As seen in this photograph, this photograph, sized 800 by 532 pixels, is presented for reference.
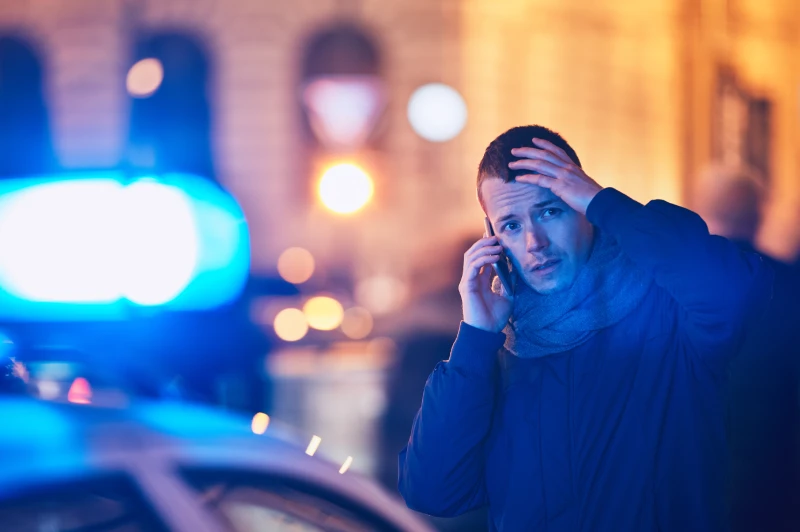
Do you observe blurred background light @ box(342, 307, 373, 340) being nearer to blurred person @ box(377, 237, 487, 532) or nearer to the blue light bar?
the blue light bar

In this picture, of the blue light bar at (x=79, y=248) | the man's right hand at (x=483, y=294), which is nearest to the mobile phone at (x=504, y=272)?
the man's right hand at (x=483, y=294)

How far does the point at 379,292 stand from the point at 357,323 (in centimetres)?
192

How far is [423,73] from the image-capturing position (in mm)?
15398

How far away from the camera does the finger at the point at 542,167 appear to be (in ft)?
5.91

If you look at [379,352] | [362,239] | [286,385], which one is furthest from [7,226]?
[362,239]

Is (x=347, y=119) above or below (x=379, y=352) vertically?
above

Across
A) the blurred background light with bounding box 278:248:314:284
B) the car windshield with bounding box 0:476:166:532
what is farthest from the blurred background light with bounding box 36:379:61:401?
the blurred background light with bounding box 278:248:314:284

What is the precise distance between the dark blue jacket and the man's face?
118 mm

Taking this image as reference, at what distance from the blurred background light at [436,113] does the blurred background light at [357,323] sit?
334 cm

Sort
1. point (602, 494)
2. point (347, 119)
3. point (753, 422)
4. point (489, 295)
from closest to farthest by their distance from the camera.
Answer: point (602, 494) → point (489, 295) → point (753, 422) → point (347, 119)

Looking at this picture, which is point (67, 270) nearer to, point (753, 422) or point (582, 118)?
point (753, 422)

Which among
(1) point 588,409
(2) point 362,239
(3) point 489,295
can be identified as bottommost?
(1) point 588,409

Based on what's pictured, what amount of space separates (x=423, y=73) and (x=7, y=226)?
9.74m

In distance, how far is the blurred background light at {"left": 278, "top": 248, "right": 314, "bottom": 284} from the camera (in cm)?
1500
